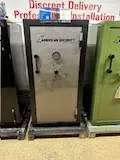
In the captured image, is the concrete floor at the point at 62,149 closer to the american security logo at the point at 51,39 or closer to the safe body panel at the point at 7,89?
the safe body panel at the point at 7,89

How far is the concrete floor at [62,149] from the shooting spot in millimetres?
1570

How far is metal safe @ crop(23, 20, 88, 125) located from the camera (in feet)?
4.89

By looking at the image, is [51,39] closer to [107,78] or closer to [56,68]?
[56,68]

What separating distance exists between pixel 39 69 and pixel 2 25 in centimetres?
52

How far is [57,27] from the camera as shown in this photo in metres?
1.48

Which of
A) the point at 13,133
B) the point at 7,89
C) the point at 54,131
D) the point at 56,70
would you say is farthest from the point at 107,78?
the point at 13,133

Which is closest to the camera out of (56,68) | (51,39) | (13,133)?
(51,39)

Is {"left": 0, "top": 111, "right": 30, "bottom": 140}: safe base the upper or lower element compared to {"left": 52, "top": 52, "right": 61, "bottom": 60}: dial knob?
lower

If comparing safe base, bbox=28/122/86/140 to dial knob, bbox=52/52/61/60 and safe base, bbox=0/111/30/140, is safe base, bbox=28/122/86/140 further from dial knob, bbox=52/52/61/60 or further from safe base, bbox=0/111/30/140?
dial knob, bbox=52/52/61/60

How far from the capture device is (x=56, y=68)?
1.63 metres

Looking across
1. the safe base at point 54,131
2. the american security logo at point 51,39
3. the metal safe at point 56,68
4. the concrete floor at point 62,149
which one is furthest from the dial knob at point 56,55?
the concrete floor at point 62,149

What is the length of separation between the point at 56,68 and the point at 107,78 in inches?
21.3

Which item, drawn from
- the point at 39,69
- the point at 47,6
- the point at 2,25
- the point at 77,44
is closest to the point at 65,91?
the point at 39,69

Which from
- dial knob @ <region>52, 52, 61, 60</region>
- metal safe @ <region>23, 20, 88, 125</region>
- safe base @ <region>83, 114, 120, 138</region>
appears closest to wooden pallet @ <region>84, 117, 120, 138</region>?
safe base @ <region>83, 114, 120, 138</region>
